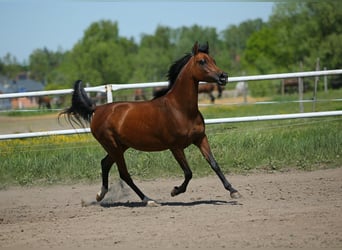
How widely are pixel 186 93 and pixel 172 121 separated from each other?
407 millimetres

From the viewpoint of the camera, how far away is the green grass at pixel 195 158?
1028 centimetres

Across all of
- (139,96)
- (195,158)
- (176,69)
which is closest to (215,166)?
(176,69)

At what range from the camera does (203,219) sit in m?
6.43

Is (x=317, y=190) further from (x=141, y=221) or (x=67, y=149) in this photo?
(x=67, y=149)

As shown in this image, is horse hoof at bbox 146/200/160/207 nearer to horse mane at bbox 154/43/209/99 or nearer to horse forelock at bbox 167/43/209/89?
horse mane at bbox 154/43/209/99

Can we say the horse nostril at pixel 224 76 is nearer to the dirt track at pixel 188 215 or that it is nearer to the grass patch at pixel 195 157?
the dirt track at pixel 188 215

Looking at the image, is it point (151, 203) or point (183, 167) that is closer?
point (183, 167)

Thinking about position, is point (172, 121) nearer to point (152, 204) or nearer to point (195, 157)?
point (152, 204)

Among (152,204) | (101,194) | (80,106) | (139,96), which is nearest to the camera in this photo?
(152,204)

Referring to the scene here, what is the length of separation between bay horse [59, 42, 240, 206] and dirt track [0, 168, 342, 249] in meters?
0.63

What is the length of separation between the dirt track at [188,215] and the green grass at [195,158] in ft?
1.27

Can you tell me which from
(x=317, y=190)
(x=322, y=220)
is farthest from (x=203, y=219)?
(x=317, y=190)

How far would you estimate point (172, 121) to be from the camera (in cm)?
776

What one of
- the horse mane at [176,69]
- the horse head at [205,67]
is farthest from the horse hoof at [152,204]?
the horse head at [205,67]
